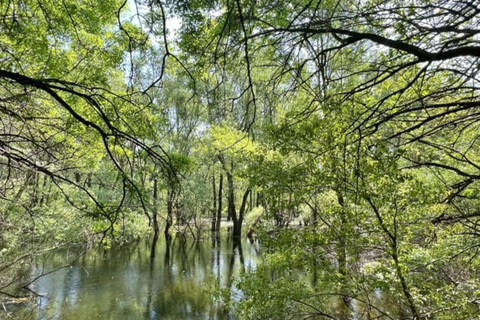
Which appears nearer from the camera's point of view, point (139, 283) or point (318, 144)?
point (318, 144)

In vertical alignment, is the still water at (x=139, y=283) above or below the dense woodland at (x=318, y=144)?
below

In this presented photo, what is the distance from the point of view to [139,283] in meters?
10.6

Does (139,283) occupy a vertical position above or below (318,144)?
below

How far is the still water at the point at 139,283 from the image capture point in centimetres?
796

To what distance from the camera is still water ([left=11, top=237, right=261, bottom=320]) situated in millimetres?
7957

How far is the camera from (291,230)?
4742 millimetres

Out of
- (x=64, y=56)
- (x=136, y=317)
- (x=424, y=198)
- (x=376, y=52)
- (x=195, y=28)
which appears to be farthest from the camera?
(x=136, y=317)

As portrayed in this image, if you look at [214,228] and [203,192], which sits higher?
[203,192]

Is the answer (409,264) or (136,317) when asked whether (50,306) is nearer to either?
(136,317)

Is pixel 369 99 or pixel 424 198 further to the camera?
pixel 369 99

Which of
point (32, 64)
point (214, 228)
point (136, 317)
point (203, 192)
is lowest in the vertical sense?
point (136, 317)

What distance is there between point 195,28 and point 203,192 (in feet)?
48.9

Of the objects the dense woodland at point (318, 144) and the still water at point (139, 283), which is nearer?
the dense woodland at point (318, 144)

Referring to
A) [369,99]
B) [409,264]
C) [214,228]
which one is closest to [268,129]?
[369,99]
